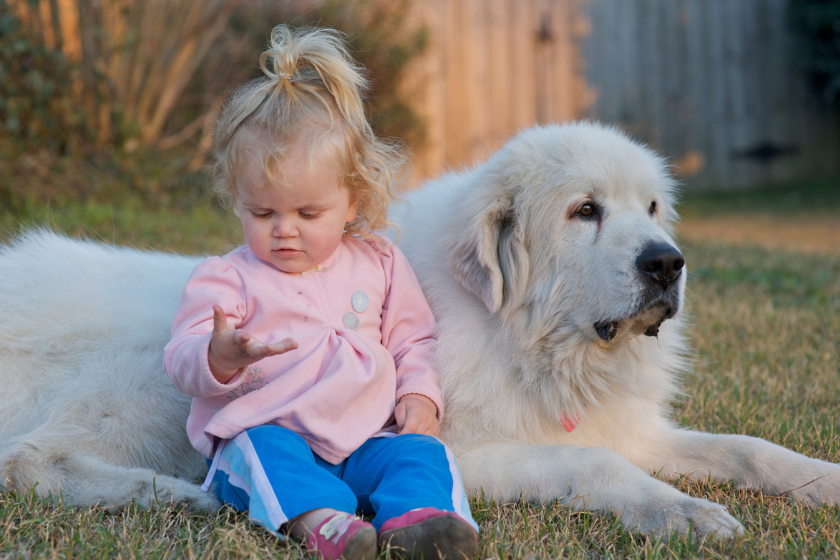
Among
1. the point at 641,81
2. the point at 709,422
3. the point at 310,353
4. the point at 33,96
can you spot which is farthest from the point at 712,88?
the point at 310,353

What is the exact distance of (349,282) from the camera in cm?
222

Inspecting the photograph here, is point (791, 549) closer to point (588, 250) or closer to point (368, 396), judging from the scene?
point (588, 250)

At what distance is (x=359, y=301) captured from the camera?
7.23 ft

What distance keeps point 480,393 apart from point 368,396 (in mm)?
372

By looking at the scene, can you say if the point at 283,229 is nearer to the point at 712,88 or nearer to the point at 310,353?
the point at 310,353

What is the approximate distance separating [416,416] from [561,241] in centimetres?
72

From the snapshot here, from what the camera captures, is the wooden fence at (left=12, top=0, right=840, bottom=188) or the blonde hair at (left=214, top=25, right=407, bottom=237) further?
the wooden fence at (left=12, top=0, right=840, bottom=188)

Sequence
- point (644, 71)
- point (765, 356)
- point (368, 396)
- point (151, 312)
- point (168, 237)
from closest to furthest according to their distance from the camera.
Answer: point (368, 396) → point (151, 312) → point (765, 356) → point (168, 237) → point (644, 71)

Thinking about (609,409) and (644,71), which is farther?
(644,71)

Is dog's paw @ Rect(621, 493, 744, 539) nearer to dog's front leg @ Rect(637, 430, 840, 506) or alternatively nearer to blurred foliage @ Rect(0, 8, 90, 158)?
dog's front leg @ Rect(637, 430, 840, 506)

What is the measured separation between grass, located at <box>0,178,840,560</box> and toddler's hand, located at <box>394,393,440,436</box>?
26 centimetres

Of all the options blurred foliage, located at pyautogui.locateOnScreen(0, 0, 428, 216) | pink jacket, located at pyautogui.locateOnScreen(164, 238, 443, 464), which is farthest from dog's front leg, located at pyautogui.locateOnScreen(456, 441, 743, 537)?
blurred foliage, located at pyautogui.locateOnScreen(0, 0, 428, 216)

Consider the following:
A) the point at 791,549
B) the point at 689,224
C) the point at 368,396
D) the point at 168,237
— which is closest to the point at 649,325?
the point at 791,549

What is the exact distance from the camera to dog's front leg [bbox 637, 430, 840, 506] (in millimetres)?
2068
